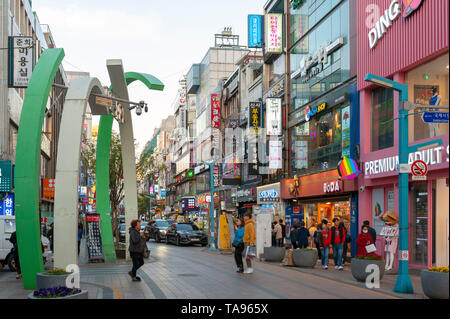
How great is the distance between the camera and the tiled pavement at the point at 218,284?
1350 centimetres

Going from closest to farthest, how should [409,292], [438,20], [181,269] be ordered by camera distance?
[409,292] → [438,20] → [181,269]

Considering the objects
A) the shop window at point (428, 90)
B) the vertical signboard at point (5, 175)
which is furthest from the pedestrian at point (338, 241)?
the vertical signboard at point (5, 175)

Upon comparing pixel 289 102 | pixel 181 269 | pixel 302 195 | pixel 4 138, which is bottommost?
pixel 181 269

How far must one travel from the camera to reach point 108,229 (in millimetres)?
24953

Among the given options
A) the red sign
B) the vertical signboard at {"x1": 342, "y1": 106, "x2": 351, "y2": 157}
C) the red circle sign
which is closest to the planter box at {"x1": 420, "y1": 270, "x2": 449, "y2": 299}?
the red circle sign

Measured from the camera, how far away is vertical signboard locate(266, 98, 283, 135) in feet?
120

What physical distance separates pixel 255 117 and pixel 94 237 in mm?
20296

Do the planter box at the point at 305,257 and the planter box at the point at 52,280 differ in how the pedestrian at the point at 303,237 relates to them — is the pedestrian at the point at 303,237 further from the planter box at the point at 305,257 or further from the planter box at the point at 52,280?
the planter box at the point at 52,280

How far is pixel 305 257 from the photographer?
21.7 meters

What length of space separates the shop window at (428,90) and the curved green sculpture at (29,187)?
11.7m

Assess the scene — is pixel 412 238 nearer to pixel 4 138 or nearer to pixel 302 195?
pixel 302 195

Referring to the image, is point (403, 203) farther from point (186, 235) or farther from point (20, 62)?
point (186, 235)
